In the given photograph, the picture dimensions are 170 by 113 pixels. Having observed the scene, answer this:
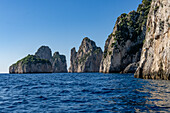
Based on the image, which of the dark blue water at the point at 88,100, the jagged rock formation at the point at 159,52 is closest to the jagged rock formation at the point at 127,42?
the jagged rock formation at the point at 159,52

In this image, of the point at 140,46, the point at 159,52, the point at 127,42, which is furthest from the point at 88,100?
the point at 127,42

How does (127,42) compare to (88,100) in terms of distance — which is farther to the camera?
(127,42)

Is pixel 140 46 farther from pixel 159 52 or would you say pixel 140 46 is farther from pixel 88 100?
pixel 88 100

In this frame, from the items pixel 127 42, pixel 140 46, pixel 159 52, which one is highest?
pixel 127 42

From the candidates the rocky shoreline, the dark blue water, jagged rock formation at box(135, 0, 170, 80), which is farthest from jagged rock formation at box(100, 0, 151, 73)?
the dark blue water

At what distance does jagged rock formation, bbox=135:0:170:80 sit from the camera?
109 ft

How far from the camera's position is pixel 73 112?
10.8 m

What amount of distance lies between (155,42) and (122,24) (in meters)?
72.2

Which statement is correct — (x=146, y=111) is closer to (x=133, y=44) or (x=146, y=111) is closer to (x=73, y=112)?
(x=73, y=112)

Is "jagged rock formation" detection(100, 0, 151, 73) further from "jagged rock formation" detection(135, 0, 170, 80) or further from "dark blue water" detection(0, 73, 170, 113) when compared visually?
"dark blue water" detection(0, 73, 170, 113)

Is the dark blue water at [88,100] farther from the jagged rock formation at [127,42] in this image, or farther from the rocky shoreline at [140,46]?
the jagged rock formation at [127,42]

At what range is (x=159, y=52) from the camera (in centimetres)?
3659

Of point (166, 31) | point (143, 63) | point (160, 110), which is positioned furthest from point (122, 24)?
point (160, 110)

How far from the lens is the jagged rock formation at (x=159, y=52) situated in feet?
109
